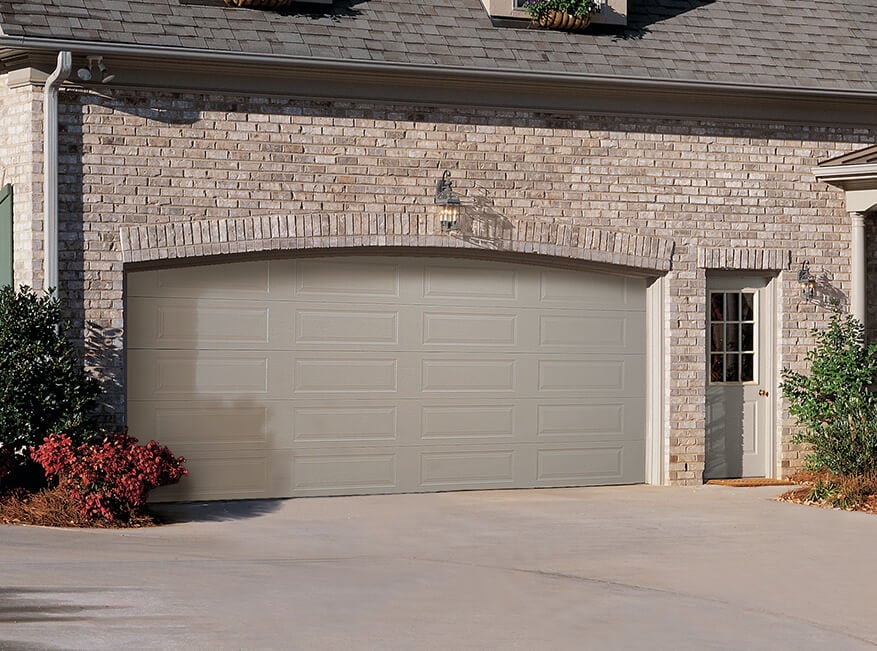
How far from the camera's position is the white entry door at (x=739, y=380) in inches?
587

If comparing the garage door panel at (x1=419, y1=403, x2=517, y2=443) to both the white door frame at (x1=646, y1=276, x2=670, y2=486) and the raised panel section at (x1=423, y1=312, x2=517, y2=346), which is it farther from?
the white door frame at (x1=646, y1=276, x2=670, y2=486)

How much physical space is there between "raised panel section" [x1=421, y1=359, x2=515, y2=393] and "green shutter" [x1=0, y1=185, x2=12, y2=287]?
408cm

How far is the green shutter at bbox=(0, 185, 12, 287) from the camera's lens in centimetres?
1255

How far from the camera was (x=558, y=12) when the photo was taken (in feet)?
46.7

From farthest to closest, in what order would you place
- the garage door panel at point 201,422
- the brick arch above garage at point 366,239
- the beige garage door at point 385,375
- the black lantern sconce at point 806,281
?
the black lantern sconce at point 806,281
the beige garage door at point 385,375
the garage door panel at point 201,422
the brick arch above garage at point 366,239

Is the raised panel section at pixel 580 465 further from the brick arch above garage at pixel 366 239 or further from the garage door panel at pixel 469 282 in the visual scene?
the brick arch above garage at pixel 366 239

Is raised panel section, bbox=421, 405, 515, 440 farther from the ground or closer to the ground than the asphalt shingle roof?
closer to the ground

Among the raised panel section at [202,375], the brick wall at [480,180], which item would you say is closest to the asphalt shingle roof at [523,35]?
the brick wall at [480,180]

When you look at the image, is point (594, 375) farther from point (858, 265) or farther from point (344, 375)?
point (858, 265)

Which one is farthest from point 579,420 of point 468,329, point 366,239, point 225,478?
point 225,478

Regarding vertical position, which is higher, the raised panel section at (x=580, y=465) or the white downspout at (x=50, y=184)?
the white downspout at (x=50, y=184)

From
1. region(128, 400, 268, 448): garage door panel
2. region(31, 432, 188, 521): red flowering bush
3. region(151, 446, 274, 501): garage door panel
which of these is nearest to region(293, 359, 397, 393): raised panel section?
region(128, 400, 268, 448): garage door panel

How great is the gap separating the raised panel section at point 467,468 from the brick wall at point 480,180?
1845 mm

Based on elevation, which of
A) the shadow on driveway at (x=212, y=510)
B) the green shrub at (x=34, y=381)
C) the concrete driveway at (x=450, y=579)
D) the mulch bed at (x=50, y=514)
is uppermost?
the green shrub at (x=34, y=381)
